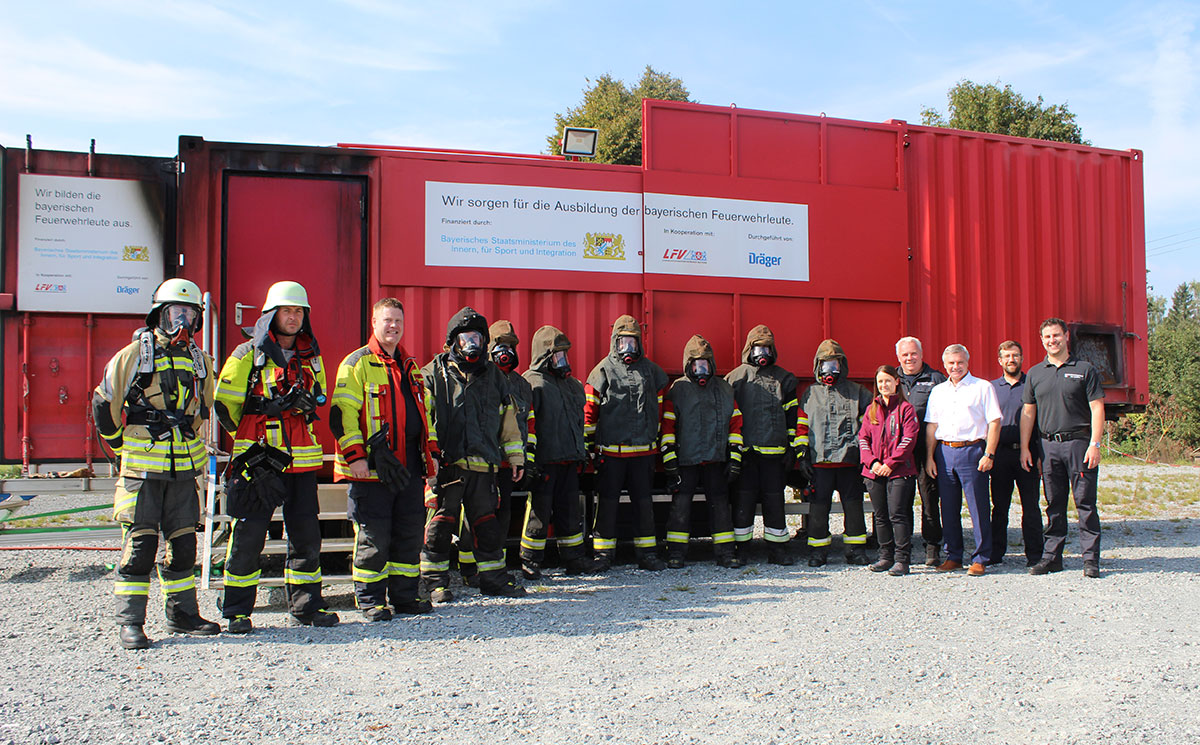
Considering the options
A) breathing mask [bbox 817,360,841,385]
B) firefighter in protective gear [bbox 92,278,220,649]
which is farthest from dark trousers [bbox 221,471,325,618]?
breathing mask [bbox 817,360,841,385]

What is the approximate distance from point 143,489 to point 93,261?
2569 mm

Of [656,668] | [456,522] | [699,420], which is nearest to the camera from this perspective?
[656,668]

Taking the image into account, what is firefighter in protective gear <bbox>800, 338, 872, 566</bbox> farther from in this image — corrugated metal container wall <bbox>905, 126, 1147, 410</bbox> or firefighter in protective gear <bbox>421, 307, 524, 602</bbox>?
firefighter in protective gear <bbox>421, 307, 524, 602</bbox>

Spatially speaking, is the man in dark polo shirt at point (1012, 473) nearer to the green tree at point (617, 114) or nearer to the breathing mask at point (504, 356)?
the breathing mask at point (504, 356)

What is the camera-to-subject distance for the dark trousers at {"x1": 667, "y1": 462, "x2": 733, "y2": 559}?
6.68 m

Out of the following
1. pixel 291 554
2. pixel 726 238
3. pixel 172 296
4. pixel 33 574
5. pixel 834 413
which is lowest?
pixel 33 574

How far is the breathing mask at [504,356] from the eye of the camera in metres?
6.09

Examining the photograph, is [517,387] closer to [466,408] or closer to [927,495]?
Answer: [466,408]

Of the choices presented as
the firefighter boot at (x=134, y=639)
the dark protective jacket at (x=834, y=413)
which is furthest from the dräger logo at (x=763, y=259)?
the firefighter boot at (x=134, y=639)

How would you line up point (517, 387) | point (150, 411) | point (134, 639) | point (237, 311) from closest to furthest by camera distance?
1. point (134, 639)
2. point (150, 411)
3. point (517, 387)
4. point (237, 311)

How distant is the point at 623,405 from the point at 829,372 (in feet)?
5.97

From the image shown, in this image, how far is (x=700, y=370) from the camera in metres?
6.63

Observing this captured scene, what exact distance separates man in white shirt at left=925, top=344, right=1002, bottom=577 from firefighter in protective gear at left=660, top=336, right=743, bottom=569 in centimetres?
159

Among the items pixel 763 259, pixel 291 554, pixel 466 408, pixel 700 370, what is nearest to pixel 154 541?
pixel 291 554
